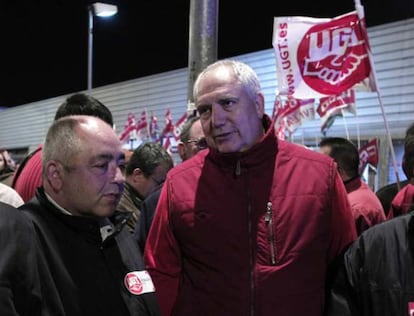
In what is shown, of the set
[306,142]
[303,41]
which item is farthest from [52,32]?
[303,41]

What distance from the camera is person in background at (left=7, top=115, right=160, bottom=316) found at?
1999mm

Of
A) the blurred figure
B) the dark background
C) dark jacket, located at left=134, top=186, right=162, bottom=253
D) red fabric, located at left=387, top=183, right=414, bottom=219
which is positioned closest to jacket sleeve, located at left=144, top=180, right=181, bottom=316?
dark jacket, located at left=134, top=186, right=162, bottom=253

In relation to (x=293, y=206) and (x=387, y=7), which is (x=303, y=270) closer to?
(x=293, y=206)

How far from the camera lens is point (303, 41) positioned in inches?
255

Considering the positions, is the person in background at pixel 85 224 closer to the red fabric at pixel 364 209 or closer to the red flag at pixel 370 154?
the red fabric at pixel 364 209

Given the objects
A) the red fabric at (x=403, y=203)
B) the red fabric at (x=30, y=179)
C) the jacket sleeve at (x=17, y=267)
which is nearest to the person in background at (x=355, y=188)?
the red fabric at (x=403, y=203)

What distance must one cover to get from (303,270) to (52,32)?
75.5ft

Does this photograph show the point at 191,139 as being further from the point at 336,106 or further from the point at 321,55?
the point at 336,106

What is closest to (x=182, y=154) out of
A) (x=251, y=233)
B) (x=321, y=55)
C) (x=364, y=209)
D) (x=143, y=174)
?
(x=143, y=174)

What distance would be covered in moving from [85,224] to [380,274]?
111 cm

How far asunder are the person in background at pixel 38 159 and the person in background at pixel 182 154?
0.66 m

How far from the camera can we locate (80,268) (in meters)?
2.04

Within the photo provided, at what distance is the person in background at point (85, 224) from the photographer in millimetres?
1999

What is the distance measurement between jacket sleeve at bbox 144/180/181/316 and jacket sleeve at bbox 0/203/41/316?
38.1 inches
